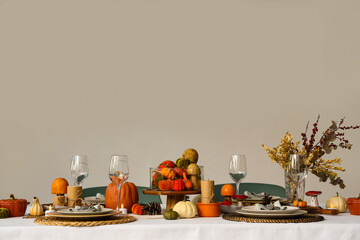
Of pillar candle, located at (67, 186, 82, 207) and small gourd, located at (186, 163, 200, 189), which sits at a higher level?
small gourd, located at (186, 163, 200, 189)

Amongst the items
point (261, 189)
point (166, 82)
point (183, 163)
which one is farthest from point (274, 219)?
point (166, 82)

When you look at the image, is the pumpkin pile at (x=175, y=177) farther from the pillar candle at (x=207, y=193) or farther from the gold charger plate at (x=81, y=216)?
the gold charger plate at (x=81, y=216)

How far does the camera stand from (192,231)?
1.52 metres

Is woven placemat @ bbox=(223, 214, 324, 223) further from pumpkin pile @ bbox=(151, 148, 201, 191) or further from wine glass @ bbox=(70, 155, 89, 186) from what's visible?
wine glass @ bbox=(70, 155, 89, 186)

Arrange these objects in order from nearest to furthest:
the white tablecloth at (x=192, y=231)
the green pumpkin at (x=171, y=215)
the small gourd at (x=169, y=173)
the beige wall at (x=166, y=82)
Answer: the white tablecloth at (x=192, y=231)
the green pumpkin at (x=171, y=215)
the small gourd at (x=169, y=173)
the beige wall at (x=166, y=82)

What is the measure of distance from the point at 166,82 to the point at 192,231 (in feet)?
10.1

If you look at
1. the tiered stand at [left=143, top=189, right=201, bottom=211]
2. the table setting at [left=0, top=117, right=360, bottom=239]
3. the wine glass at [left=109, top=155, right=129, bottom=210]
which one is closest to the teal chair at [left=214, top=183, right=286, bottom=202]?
the table setting at [left=0, top=117, right=360, bottom=239]

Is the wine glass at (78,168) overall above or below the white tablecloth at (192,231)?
above

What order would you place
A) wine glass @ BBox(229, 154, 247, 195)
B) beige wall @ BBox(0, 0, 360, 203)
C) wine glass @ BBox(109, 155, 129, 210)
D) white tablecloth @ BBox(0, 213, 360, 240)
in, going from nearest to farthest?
white tablecloth @ BBox(0, 213, 360, 240) → wine glass @ BBox(109, 155, 129, 210) → wine glass @ BBox(229, 154, 247, 195) → beige wall @ BBox(0, 0, 360, 203)

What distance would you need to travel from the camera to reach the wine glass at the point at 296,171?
6.09 feet

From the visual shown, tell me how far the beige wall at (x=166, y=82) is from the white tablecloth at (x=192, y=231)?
287 cm

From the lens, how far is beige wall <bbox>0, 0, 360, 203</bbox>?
4.41 m

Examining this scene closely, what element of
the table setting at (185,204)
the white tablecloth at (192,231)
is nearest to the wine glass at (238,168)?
the table setting at (185,204)

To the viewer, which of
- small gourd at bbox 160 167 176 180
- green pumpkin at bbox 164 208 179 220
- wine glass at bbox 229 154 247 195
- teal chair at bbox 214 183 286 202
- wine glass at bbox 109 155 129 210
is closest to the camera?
green pumpkin at bbox 164 208 179 220
